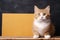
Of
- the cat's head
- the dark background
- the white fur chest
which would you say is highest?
the dark background

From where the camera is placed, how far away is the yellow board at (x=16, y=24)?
1.31 m

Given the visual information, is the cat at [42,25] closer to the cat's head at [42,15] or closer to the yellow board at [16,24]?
the cat's head at [42,15]

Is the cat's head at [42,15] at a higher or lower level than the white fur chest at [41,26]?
higher

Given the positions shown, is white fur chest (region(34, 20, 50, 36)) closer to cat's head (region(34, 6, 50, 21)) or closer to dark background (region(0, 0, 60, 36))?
Result: cat's head (region(34, 6, 50, 21))

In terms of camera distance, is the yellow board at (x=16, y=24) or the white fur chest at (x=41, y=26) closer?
the white fur chest at (x=41, y=26)

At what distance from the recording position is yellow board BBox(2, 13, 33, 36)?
4.30ft

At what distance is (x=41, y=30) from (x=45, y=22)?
0.23ft

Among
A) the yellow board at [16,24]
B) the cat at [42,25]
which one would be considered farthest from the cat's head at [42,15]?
the yellow board at [16,24]

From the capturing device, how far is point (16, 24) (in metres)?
1.33

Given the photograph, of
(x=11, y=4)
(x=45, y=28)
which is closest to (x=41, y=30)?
(x=45, y=28)

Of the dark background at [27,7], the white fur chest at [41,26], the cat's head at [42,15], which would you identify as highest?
the dark background at [27,7]

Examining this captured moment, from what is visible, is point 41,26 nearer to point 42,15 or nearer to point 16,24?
A: point 42,15

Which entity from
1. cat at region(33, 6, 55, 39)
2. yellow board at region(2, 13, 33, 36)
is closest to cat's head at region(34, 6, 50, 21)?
cat at region(33, 6, 55, 39)

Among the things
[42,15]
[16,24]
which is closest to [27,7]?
[16,24]
